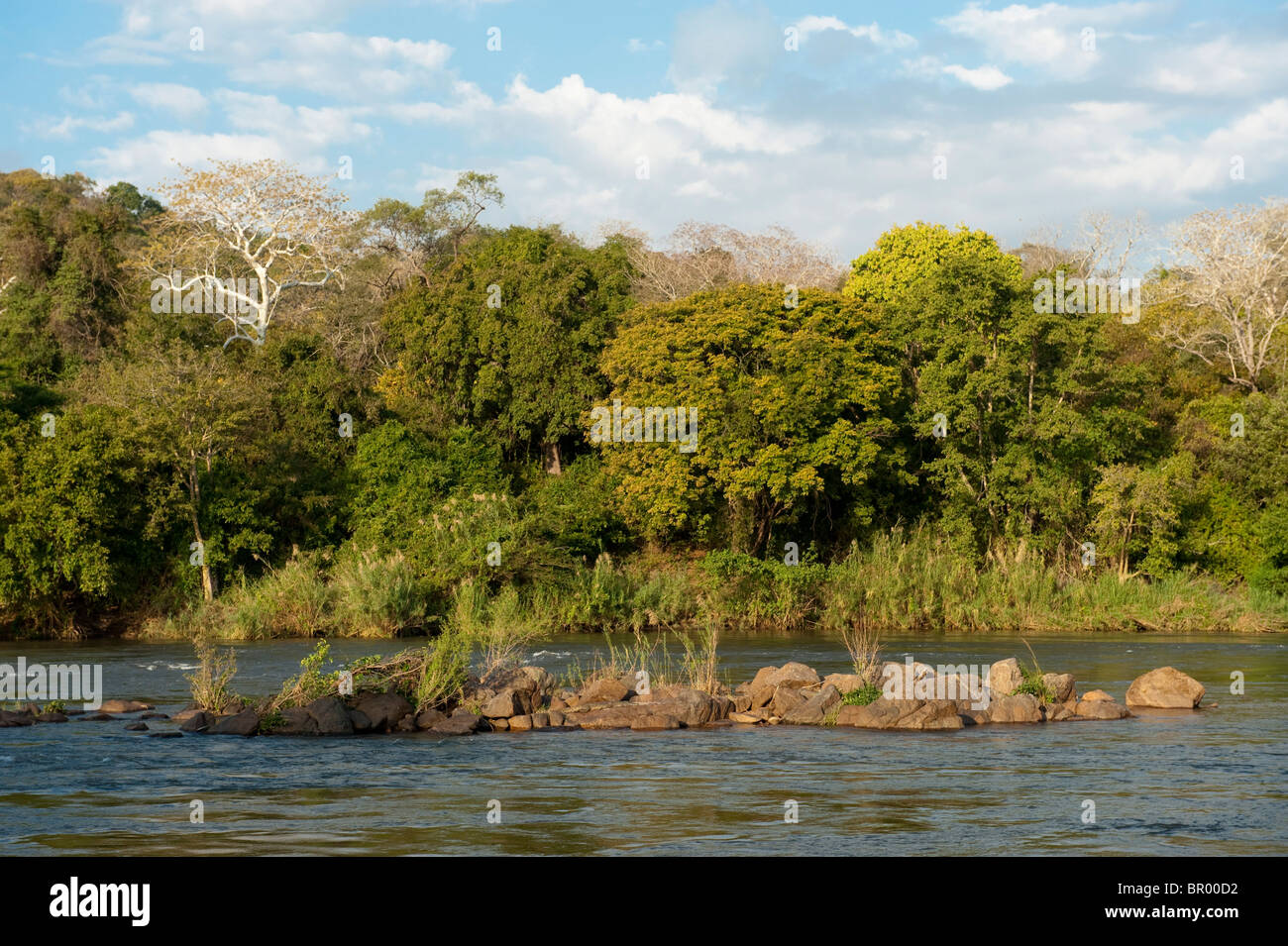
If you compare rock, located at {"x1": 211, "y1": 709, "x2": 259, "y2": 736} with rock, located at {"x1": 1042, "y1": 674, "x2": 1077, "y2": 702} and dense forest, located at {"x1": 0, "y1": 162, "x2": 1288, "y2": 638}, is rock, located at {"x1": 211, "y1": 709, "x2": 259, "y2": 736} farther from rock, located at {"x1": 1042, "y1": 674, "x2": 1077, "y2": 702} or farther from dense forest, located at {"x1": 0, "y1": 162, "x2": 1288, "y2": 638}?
dense forest, located at {"x1": 0, "y1": 162, "x2": 1288, "y2": 638}

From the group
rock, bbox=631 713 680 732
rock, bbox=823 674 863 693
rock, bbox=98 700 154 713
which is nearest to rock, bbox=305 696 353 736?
rock, bbox=98 700 154 713

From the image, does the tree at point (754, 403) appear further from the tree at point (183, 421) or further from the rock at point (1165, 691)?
the rock at point (1165, 691)

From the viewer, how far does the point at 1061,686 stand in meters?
23.3

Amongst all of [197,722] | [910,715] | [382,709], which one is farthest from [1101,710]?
[197,722]

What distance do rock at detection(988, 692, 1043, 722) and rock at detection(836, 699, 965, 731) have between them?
837mm

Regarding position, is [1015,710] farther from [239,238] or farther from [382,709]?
[239,238]

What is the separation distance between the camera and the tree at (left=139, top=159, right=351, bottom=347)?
55438mm

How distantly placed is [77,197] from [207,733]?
72113 mm

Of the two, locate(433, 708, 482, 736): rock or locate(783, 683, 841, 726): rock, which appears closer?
locate(433, 708, 482, 736): rock

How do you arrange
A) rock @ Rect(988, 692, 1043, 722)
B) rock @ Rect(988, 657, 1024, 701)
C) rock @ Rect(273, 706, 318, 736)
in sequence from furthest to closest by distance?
rock @ Rect(988, 657, 1024, 701), rock @ Rect(988, 692, 1043, 722), rock @ Rect(273, 706, 318, 736)

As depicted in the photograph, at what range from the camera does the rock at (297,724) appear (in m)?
21.2

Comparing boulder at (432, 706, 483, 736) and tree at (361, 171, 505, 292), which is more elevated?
tree at (361, 171, 505, 292)

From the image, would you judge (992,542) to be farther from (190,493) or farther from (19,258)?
(19,258)

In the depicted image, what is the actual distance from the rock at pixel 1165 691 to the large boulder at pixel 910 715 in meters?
4.22
